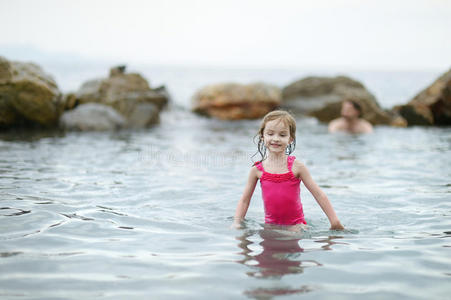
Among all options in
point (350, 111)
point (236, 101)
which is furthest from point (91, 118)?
point (350, 111)

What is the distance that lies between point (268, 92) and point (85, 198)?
1532cm

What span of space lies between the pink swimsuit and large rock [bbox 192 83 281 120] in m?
15.3

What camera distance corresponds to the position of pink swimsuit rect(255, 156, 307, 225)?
17.2 ft

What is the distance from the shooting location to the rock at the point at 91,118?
15000 millimetres

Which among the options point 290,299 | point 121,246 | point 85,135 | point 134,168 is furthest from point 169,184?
point 85,135

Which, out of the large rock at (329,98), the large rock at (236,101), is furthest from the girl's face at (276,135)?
the large rock at (236,101)

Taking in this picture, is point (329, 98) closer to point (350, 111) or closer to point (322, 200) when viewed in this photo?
point (350, 111)

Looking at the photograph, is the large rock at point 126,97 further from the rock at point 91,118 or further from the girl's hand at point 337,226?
the girl's hand at point 337,226

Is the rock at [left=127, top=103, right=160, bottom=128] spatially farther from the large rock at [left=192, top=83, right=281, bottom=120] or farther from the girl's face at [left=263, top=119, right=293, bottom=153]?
the girl's face at [left=263, top=119, right=293, bottom=153]

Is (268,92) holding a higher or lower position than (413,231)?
higher

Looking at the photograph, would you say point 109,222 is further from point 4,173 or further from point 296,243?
point 4,173

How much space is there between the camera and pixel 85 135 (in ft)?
46.0

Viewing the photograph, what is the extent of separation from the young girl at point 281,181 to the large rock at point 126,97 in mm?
11718

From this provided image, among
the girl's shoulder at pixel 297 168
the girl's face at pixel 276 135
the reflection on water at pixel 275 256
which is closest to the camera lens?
the reflection on water at pixel 275 256
